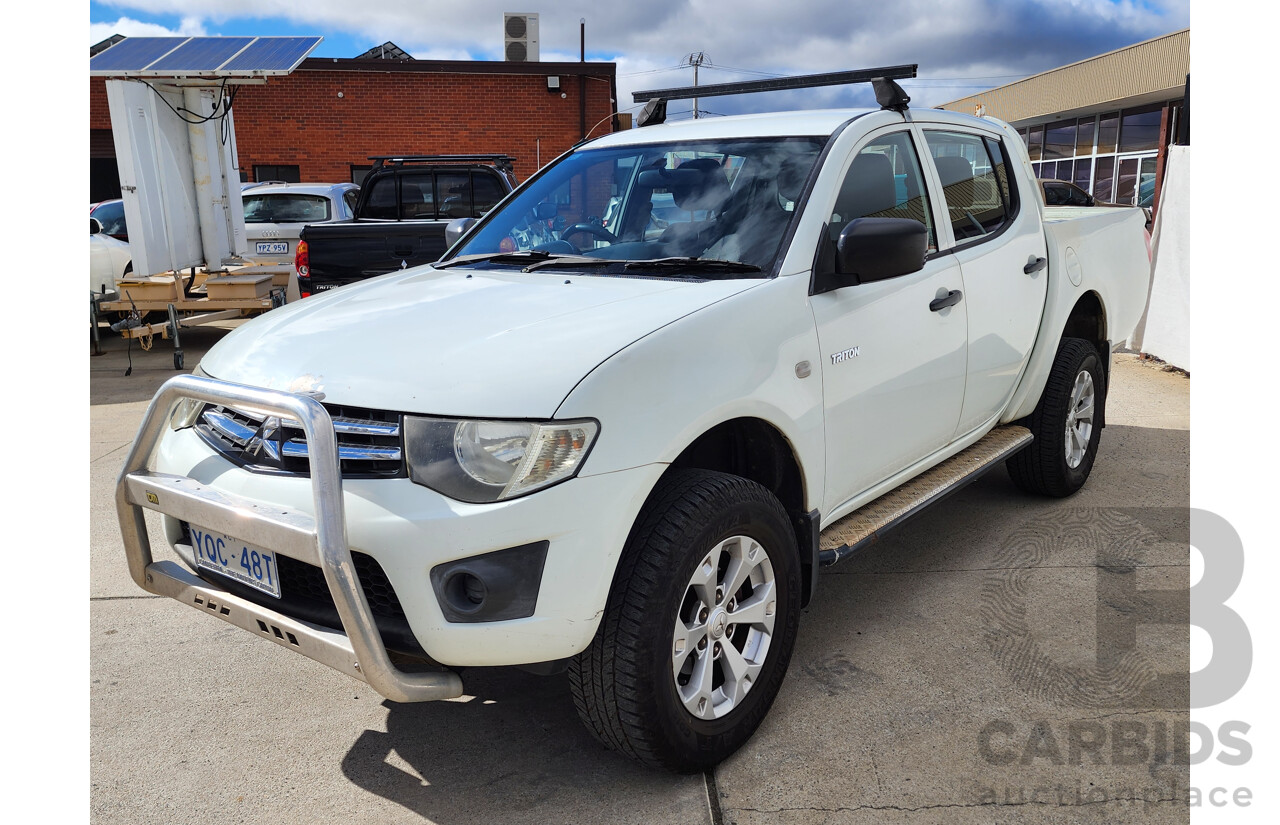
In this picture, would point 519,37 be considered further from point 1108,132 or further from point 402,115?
point 1108,132

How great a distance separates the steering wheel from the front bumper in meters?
1.31

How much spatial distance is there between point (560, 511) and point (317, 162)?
68.5 ft

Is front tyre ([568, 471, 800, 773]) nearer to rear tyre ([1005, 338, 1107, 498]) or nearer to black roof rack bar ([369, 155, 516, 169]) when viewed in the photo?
rear tyre ([1005, 338, 1107, 498])

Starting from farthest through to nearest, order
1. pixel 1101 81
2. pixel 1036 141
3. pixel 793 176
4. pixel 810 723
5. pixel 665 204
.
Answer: pixel 1036 141
pixel 1101 81
pixel 665 204
pixel 793 176
pixel 810 723

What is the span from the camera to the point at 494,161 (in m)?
10.6

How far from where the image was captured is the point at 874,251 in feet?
9.81

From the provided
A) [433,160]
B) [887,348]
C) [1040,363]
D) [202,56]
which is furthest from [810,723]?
[202,56]

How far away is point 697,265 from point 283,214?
10.7m

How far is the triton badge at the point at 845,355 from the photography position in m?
3.05

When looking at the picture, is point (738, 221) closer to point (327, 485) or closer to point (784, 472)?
point (784, 472)

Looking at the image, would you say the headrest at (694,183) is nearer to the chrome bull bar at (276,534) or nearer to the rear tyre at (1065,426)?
the chrome bull bar at (276,534)

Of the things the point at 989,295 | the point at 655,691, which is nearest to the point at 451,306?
the point at 655,691

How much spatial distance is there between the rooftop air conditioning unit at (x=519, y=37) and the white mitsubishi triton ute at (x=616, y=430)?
19.7 m

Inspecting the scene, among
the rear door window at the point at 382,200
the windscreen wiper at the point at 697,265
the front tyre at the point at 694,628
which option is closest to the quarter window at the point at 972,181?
the windscreen wiper at the point at 697,265
